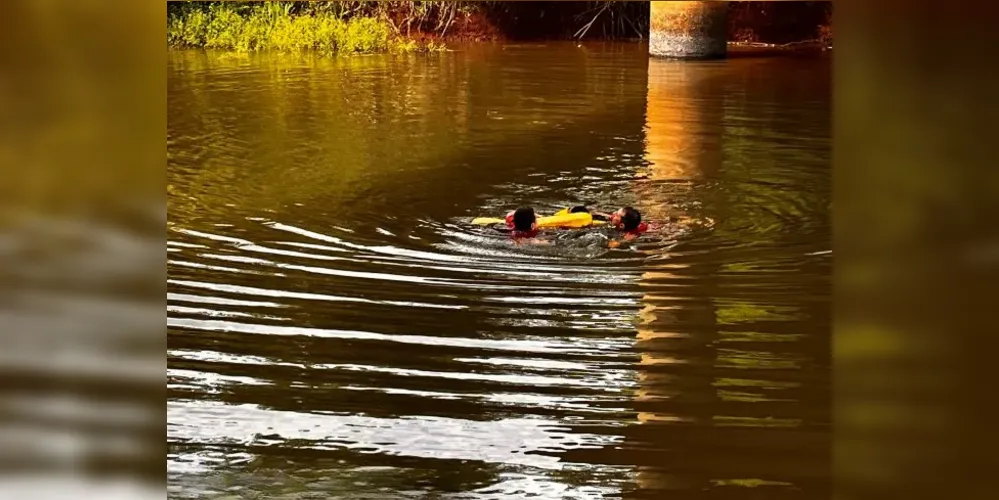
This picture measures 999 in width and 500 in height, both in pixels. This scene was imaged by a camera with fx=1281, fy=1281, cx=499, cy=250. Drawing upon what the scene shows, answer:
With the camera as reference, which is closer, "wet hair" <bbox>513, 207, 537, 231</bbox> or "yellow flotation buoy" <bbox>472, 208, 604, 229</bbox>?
"wet hair" <bbox>513, 207, 537, 231</bbox>

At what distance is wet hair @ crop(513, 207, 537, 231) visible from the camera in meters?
6.54

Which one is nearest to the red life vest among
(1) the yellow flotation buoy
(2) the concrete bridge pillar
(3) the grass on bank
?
(1) the yellow flotation buoy

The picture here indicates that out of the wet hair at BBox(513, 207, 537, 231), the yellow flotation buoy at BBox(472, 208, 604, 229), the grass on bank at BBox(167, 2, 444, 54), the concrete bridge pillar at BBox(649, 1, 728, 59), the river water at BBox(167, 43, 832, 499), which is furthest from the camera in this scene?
the grass on bank at BBox(167, 2, 444, 54)

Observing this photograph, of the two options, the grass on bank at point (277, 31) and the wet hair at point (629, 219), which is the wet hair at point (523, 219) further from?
the grass on bank at point (277, 31)

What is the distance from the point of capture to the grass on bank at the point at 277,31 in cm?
1764

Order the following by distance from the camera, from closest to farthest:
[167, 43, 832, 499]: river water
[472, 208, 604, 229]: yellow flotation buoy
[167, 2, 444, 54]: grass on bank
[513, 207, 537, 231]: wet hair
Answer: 1. [167, 43, 832, 499]: river water
2. [513, 207, 537, 231]: wet hair
3. [472, 208, 604, 229]: yellow flotation buoy
4. [167, 2, 444, 54]: grass on bank

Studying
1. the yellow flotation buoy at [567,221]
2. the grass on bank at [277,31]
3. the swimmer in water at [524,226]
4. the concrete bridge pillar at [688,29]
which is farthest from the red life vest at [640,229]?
the grass on bank at [277,31]

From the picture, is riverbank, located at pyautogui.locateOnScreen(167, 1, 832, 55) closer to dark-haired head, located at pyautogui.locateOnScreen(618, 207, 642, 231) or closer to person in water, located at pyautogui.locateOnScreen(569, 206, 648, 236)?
person in water, located at pyautogui.locateOnScreen(569, 206, 648, 236)

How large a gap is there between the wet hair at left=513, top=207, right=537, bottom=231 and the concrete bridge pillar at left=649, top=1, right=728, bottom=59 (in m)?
10.4

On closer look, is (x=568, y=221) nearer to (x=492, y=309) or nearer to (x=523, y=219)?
(x=523, y=219)

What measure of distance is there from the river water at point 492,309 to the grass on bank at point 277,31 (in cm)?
646
